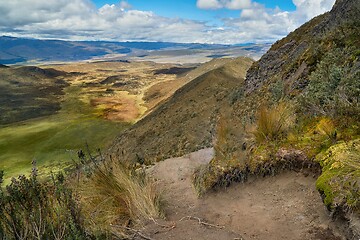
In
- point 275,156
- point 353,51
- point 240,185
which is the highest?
point 353,51

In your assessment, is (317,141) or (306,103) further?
(306,103)

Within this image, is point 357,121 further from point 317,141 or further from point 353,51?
point 353,51

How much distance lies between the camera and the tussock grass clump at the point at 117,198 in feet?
15.5

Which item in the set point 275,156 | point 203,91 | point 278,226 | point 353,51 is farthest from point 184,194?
point 203,91

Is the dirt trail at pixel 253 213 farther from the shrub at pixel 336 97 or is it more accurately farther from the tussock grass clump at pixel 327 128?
the shrub at pixel 336 97

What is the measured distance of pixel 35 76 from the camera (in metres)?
130

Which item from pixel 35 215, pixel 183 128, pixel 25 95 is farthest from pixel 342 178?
pixel 25 95

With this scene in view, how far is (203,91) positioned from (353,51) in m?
29.6

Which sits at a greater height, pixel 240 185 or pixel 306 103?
pixel 306 103

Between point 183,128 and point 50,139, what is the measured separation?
2190cm

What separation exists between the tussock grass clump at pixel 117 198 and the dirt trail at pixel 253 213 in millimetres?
286

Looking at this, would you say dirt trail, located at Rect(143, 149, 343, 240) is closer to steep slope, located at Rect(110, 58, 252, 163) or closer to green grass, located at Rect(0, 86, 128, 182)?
steep slope, located at Rect(110, 58, 252, 163)

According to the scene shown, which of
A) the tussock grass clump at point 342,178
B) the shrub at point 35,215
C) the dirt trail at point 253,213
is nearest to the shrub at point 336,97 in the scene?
the tussock grass clump at point 342,178

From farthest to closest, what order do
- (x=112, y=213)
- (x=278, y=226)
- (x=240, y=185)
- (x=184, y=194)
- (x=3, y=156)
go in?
(x=3, y=156) < (x=184, y=194) < (x=240, y=185) < (x=112, y=213) < (x=278, y=226)
